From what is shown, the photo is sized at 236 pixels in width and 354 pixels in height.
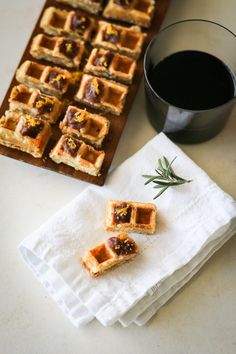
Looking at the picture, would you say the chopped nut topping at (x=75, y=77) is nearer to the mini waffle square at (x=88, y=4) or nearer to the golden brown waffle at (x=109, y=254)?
the mini waffle square at (x=88, y=4)

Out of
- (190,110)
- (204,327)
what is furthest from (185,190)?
(204,327)

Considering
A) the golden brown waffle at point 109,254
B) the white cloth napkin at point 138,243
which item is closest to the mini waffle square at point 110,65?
the white cloth napkin at point 138,243

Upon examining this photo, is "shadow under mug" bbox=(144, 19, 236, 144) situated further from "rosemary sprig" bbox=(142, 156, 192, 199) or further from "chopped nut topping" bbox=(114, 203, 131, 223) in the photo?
"chopped nut topping" bbox=(114, 203, 131, 223)

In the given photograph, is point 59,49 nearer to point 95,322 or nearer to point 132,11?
point 132,11

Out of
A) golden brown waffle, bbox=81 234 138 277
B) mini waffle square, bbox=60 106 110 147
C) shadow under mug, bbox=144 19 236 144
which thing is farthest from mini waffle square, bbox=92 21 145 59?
golden brown waffle, bbox=81 234 138 277

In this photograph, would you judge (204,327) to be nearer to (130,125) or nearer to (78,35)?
(130,125)

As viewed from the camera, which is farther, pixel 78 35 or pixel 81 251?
pixel 78 35

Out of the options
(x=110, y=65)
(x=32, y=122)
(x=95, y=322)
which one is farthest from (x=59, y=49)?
(x=95, y=322)
